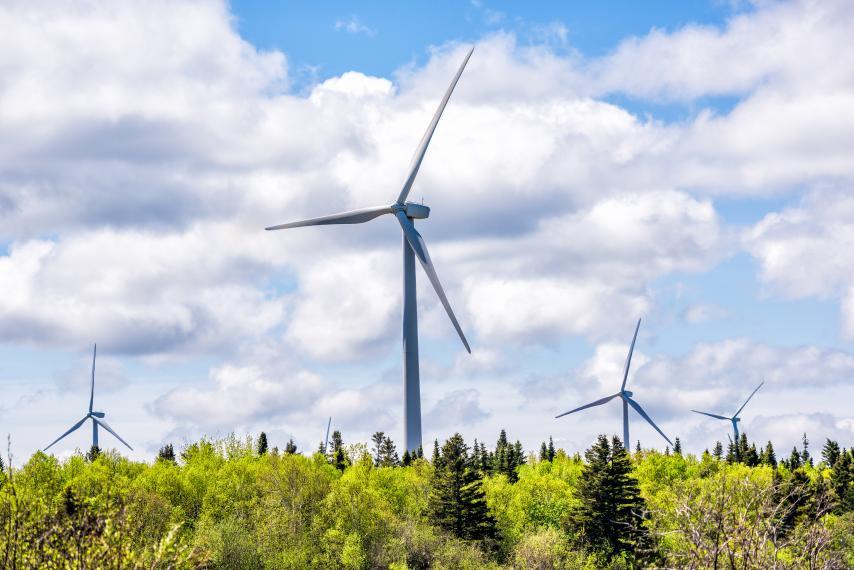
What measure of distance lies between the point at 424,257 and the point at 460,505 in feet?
80.7

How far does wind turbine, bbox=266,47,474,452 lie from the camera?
105750 mm

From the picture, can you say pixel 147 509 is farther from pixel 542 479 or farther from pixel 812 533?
pixel 812 533

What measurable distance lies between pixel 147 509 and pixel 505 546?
3471 cm

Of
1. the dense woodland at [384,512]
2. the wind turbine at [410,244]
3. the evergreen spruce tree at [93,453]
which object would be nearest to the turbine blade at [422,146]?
the wind turbine at [410,244]

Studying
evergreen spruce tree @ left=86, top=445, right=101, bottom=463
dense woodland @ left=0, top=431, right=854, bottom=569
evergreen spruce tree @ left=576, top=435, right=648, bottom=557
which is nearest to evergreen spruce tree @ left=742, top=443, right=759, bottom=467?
dense woodland @ left=0, top=431, right=854, bottom=569

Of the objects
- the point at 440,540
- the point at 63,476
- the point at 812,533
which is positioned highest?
the point at 63,476

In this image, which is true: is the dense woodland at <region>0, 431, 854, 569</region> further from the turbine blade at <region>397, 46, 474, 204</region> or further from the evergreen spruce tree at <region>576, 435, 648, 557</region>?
the turbine blade at <region>397, 46, 474, 204</region>

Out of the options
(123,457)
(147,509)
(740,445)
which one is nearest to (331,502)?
(147,509)

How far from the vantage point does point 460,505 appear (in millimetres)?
97562

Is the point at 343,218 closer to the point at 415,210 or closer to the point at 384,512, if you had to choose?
the point at 415,210

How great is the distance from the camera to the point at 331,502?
9550 cm

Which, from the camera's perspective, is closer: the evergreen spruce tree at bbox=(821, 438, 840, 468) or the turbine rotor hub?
the turbine rotor hub

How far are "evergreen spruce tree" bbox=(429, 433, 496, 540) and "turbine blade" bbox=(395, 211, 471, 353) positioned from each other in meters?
11.8

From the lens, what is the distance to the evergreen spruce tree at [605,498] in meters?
96.7
